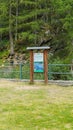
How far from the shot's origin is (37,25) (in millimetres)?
25906

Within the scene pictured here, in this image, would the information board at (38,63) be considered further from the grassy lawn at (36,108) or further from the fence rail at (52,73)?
the grassy lawn at (36,108)

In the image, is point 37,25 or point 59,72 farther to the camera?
point 37,25

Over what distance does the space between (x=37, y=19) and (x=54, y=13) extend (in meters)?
1.58

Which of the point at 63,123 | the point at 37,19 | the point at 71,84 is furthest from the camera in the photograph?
the point at 37,19

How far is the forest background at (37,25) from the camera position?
24.6m

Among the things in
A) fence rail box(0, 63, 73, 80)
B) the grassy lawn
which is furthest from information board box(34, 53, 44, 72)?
the grassy lawn

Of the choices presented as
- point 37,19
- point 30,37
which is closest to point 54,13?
point 37,19

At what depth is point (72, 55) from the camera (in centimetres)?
2197

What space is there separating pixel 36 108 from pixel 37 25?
1813 centimetres

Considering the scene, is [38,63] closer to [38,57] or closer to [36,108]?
[38,57]

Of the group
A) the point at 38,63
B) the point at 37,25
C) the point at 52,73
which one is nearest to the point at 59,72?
the point at 52,73

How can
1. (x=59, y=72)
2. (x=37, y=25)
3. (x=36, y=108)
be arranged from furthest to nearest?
1. (x=37, y=25)
2. (x=59, y=72)
3. (x=36, y=108)

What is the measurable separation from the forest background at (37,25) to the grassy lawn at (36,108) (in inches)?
481

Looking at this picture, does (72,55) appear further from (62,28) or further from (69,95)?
(69,95)
